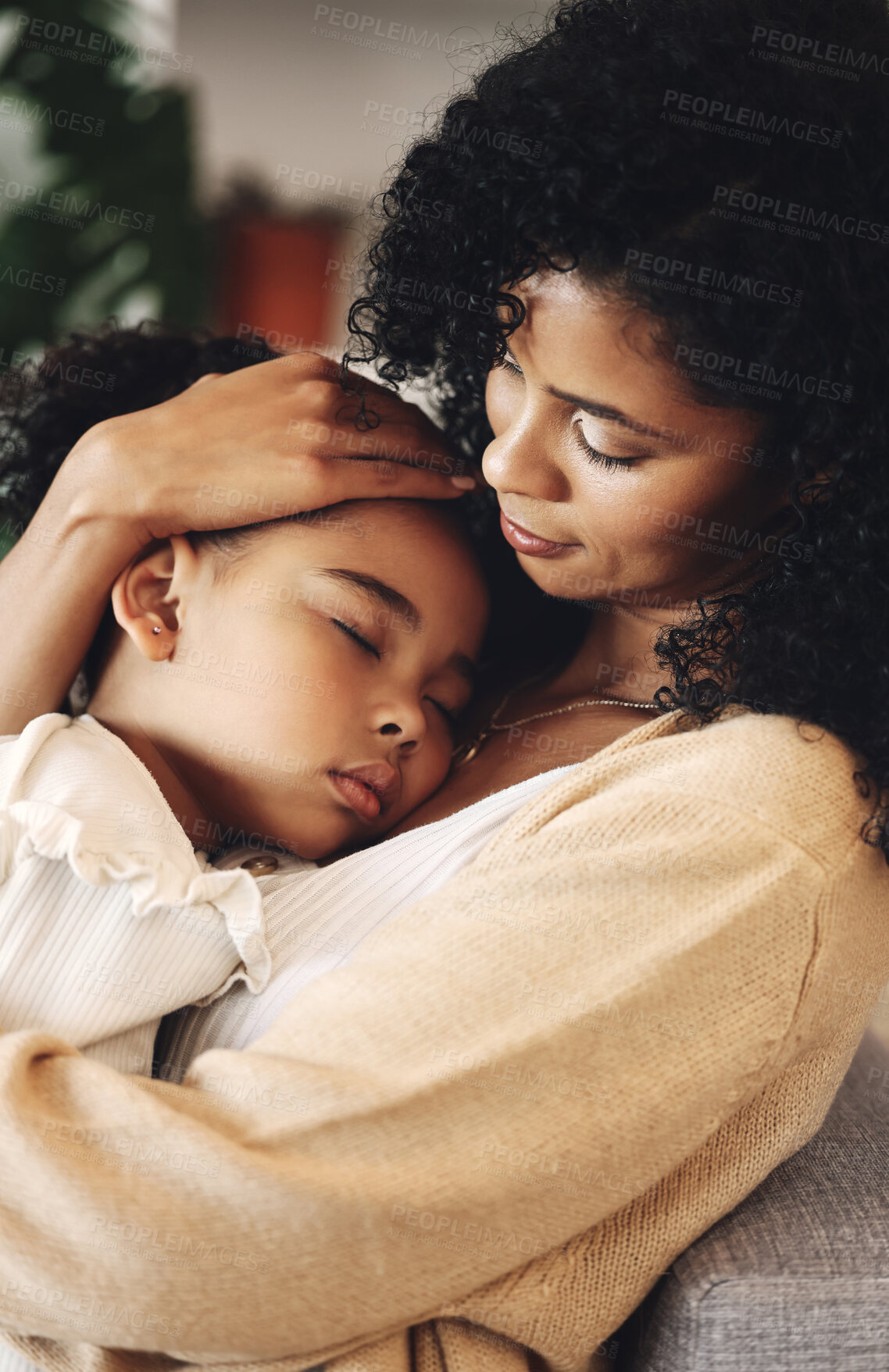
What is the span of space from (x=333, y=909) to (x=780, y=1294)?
0.48 meters

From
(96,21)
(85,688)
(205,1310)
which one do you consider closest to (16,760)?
(85,688)

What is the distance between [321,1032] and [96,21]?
2.74 m

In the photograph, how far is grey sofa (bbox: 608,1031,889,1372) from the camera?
2.74ft

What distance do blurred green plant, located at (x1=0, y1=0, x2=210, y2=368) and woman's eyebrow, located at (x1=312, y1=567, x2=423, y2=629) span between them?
167cm

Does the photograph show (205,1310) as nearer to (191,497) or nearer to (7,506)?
(191,497)

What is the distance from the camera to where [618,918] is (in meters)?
0.81

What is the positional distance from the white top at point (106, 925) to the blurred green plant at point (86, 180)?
1872 mm

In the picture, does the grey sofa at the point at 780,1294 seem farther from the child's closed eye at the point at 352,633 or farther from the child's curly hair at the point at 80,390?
the child's curly hair at the point at 80,390

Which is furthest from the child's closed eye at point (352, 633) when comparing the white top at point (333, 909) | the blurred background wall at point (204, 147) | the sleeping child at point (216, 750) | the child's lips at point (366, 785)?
the blurred background wall at point (204, 147)

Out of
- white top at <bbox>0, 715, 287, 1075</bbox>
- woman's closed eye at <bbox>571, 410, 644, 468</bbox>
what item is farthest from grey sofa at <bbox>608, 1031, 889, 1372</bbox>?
woman's closed eye at <bbox>571, 410, 644, 468</bbox>

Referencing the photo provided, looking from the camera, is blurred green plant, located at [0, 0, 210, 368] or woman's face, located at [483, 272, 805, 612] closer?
woman's face, located at [483, 272, 805, 612]

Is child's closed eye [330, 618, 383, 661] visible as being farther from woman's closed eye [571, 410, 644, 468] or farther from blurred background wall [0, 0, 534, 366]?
blurred background wall [0, 0, 534, 366]

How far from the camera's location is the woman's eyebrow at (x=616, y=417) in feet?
3.03

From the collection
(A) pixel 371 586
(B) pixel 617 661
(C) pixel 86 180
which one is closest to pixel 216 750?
(A) pixel 371 586
